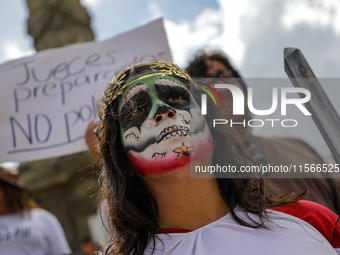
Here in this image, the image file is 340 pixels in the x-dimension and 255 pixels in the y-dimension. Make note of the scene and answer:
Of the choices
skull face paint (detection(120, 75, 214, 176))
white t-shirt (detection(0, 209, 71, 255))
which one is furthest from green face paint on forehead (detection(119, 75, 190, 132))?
white t-shirt (detection(0, 209, 71, 255))

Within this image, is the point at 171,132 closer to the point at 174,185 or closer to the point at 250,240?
the point at 174,185

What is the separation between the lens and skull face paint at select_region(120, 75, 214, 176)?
1.40 metres

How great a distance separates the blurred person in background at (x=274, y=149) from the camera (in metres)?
1.84

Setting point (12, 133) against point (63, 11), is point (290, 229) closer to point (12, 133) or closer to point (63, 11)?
point (12, 133)

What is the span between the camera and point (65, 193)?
42.4 ft

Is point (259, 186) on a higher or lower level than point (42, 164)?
lower

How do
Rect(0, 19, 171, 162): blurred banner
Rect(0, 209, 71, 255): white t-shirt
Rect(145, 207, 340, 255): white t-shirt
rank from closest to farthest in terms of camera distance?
Rect(145, 207, 340, 255): white t-shirt, Rect(0, 209, 71, 255): white t-shirt, Rect(0, 19, 171, 162): blurred banner

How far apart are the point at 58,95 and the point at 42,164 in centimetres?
1112

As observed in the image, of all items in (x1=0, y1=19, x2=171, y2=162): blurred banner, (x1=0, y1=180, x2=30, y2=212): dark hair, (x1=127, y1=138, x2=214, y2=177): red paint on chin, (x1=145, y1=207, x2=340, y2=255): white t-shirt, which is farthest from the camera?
(x1=0, y1=180, x2=30, y2=212): dark hair

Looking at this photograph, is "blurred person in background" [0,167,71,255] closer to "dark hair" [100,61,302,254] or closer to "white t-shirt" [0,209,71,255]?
"white t-shirt" [0,209,71,255]

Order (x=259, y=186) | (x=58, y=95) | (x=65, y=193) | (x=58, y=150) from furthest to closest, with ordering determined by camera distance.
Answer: (x=65, y=193)
(x=58, y=95)
(x=58, y=150)
(x=259, y=186)

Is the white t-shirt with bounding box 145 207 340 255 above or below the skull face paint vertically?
below

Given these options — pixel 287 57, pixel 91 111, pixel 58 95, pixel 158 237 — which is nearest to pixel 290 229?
pixel 158 237

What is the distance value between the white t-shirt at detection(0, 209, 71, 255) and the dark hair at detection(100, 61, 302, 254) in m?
1.43
